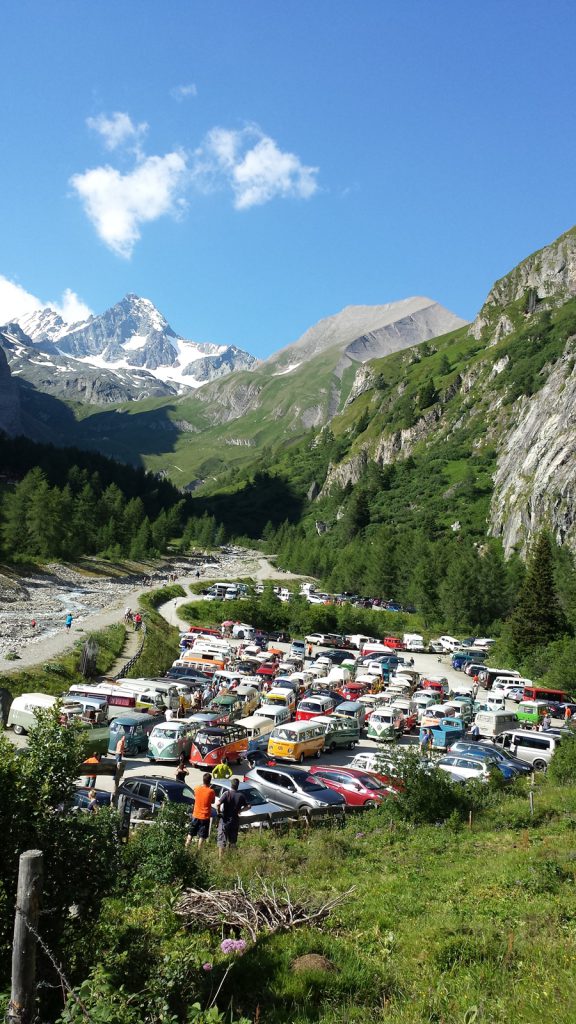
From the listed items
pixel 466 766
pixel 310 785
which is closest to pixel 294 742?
pixel 310 785

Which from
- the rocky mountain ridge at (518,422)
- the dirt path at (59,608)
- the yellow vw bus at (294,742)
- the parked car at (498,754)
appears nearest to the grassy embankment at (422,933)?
the yellow vw bus at (294,742)

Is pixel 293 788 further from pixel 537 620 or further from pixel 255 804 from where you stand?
pixel 537 620

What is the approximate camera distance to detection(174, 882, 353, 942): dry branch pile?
8688 mm

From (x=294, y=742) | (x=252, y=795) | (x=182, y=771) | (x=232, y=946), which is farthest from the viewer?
(x=294, y=742)

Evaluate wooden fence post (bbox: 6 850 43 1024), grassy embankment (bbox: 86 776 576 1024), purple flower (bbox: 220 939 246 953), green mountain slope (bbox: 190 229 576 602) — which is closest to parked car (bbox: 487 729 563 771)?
grassy embankment (bbox: 86 776 576 1024)

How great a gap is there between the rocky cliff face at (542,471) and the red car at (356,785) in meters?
79.5

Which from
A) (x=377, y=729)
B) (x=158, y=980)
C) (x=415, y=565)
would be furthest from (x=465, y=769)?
(x=415, y=565)

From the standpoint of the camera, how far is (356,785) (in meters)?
21.1

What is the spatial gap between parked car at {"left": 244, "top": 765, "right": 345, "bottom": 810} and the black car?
2.75 meters

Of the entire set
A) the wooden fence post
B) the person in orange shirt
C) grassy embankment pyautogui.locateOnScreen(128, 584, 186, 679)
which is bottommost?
grassy embankment pyautogui.locateOnScreen(128, 584, 186, 679)

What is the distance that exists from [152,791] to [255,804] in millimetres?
2999

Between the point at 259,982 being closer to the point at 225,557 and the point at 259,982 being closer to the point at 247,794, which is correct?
the point at 247,794

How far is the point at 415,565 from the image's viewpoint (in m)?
95.1

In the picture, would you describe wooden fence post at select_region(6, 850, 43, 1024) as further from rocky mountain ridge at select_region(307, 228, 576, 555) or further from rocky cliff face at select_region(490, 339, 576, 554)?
rocky mountain ridge at select_region(307, 228, 576, 555)
